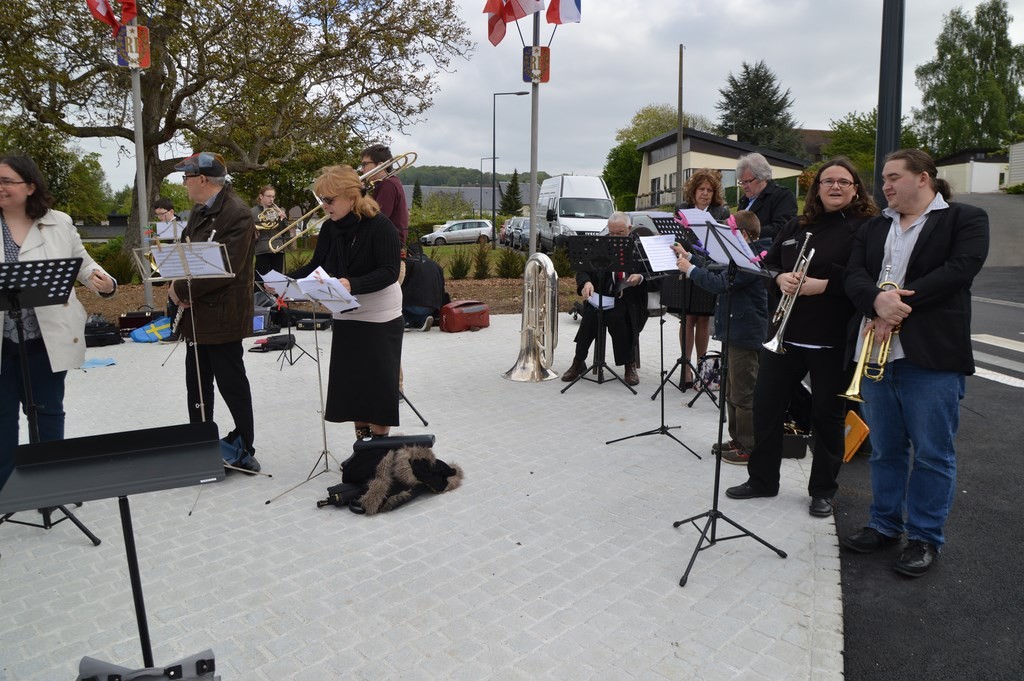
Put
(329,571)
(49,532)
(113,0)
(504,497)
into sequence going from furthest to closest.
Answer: (113,0), (504,497), (49,532), (329,571)

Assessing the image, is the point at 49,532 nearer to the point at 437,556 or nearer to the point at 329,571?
the point at 329,571

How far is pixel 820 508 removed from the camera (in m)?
4.57

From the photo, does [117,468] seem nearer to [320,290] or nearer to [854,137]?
[320,290]

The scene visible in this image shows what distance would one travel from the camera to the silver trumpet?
404 cm

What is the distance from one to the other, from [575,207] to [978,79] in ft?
177

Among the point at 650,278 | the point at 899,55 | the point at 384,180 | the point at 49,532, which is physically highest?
the point at 899,55

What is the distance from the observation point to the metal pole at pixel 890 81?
210 inches

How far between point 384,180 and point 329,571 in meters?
3.63

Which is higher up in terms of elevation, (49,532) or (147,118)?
(147,118)

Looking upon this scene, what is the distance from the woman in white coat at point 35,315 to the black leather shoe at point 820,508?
447 centimetres

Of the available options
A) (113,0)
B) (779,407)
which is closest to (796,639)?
(779,407)

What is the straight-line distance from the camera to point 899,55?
17.6 ft

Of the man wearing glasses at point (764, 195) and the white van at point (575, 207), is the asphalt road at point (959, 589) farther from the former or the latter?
the white van at point (575, 207)

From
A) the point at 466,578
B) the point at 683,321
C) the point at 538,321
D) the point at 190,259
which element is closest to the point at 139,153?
the point at 538,321
